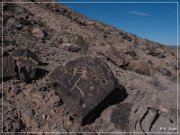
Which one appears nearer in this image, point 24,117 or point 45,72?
point 24,117

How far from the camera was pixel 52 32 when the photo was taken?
16.1 meters

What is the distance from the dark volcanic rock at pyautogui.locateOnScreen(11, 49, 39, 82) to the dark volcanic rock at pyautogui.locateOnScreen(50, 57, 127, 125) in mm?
952

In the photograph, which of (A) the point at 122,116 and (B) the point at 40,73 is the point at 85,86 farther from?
(B) the point at 40,73

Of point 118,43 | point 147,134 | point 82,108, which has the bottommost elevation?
point 147,134

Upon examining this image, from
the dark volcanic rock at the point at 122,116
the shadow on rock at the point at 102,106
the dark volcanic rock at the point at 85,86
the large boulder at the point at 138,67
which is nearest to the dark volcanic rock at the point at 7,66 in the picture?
the dark volcanic rock at the point at 85,86

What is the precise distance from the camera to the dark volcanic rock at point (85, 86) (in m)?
8.12

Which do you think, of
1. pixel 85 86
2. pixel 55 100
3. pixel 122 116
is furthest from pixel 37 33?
pixel 122 116

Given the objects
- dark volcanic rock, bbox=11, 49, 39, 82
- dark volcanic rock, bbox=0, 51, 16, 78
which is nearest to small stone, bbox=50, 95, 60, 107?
dark volcanic rock, bbox=11, 49, 39, 82

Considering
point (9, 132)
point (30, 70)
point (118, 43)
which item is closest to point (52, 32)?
point (118, 43)

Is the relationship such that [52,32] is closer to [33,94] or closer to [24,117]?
[33,94]

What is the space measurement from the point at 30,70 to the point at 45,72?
0.81 meters

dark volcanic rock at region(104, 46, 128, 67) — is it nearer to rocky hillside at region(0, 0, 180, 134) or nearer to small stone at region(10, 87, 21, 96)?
rocky hillside at region(0, 0, 180, 134)

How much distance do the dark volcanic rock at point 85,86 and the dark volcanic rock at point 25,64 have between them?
952 mm

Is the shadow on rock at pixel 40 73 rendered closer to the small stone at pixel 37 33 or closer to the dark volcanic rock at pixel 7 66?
the dark volcanic rock at pixel 7 66
